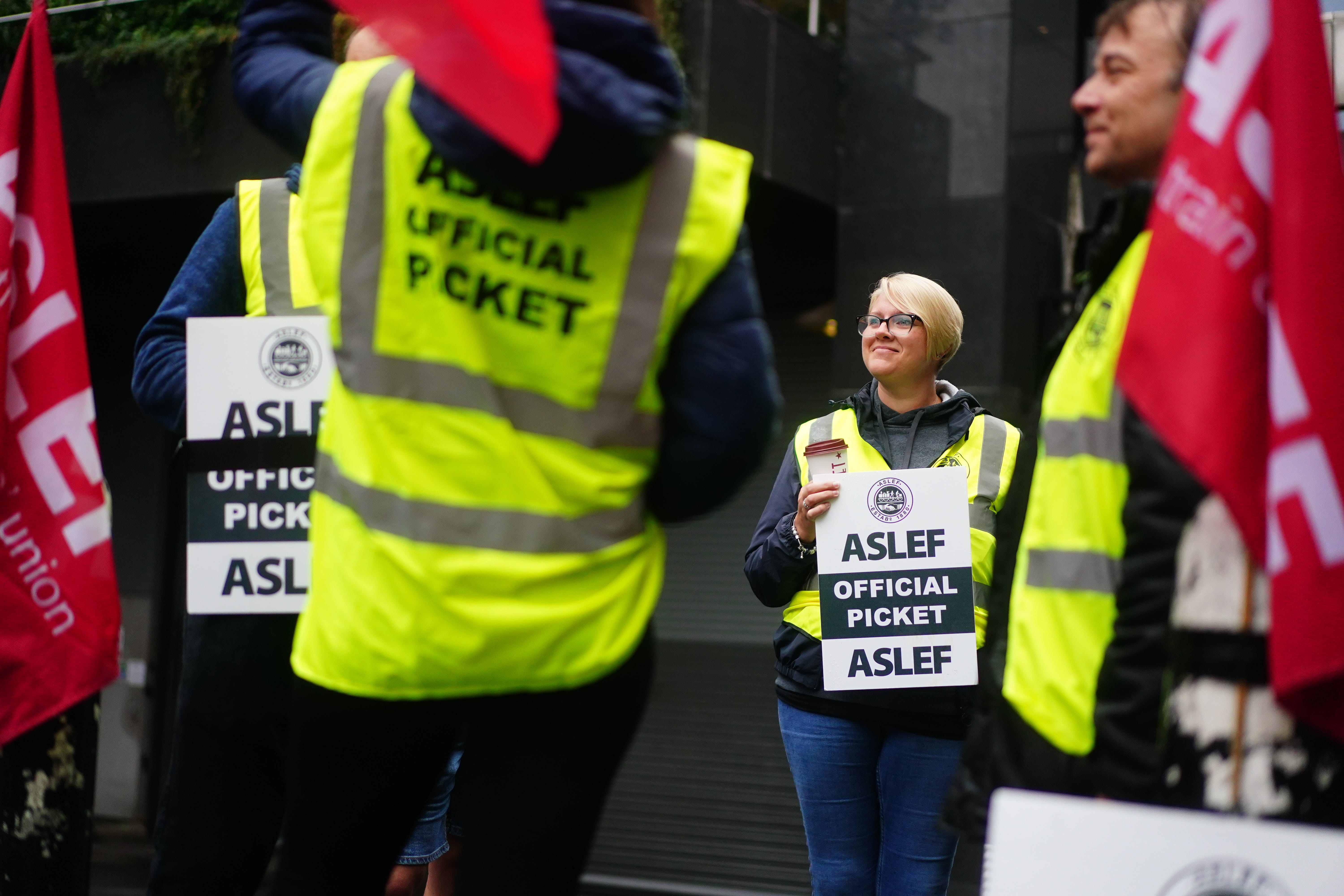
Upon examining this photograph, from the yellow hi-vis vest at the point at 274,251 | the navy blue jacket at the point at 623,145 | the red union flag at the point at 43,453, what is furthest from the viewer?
the red union flag at the point at 43,453

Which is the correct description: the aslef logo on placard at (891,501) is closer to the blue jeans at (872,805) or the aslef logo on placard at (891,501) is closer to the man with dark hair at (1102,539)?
the blue jeans at (872,805)

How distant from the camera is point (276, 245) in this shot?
2.75 meters

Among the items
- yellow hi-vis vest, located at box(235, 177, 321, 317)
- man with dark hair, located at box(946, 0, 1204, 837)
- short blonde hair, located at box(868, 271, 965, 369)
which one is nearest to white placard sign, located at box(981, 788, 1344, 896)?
man with dark hair, located at box(946, 0, 1204, 837)

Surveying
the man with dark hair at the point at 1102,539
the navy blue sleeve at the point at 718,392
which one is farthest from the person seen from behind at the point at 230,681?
the man with dark hair at the point at 1102,539

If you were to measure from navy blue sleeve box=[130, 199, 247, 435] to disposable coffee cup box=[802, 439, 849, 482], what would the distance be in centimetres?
162

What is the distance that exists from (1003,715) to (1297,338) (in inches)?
26.9

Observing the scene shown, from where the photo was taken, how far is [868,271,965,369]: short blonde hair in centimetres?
386

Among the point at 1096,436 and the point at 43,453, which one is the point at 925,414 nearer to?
the point at 1096,436

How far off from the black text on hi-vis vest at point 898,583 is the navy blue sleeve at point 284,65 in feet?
6.39

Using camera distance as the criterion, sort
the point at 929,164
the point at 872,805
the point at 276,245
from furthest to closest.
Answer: the point at 929,164
the point at 872,805
the point at 276,245

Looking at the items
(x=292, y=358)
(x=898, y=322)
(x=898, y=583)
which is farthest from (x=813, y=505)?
(x=292, y=358)

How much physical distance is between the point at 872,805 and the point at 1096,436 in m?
1.82

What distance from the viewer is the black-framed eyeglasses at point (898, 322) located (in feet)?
12.6

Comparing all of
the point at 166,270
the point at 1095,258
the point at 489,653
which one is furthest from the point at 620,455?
the point at 166,270
